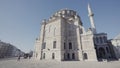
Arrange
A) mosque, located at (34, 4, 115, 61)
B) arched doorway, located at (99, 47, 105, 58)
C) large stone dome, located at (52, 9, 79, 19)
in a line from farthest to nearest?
large stone dome, located at (52, 9, 79, 19) < arched doorway, located at (99, 47, 105, 58) < mosque, located at (34, 4, 115, 61)

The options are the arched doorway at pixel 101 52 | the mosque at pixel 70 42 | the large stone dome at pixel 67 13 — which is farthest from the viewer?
the large stone dome at pixel 67 13

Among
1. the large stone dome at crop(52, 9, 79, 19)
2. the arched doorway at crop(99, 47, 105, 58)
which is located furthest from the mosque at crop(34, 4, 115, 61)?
the large stone dome at crop(52, 9, 79, 19)

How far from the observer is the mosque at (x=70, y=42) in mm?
27719

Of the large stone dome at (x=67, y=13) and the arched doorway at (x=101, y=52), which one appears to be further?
the large stone dome at (x=67, y=13)

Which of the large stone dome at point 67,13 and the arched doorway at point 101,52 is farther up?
the large stone dome at point 67,13

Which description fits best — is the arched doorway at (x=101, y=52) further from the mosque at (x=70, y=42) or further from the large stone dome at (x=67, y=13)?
the large stone dome at (x=67, y=13)

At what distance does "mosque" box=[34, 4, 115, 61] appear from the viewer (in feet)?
90.9

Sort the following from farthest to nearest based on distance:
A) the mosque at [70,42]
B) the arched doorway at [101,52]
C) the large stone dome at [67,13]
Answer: the large stone dome at [67,13] → the arched doorway at [101,52] → the mosque at [70,42]

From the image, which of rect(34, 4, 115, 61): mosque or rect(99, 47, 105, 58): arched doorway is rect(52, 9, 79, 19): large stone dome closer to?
rect(34, 4, 115, 61): mosque

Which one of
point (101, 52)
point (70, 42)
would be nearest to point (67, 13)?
point (70, 42)

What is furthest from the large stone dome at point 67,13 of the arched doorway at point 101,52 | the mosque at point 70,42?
the arched doorway at point 101,52

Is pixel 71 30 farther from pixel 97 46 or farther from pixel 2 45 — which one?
pixel 2 45

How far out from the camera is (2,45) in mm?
61844

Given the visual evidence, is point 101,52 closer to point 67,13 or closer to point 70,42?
point 70,42
